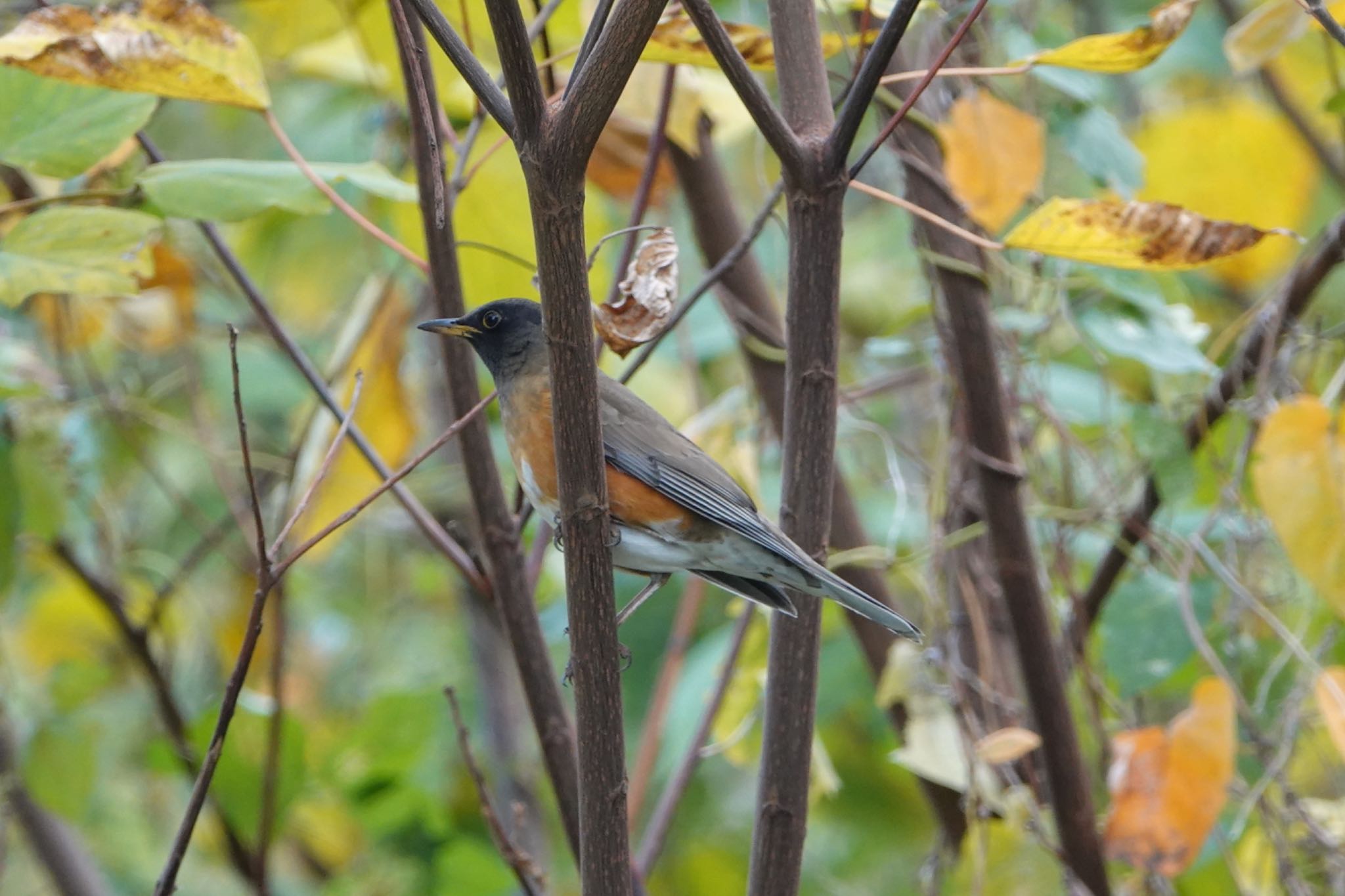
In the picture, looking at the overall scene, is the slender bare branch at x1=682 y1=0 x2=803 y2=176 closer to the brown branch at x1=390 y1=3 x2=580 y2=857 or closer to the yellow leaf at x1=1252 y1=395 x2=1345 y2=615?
the brown branch at x1=390 y1=3 x2=580 y2=857

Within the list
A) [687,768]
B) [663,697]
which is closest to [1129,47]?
[687,768]

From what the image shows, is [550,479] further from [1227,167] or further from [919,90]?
[1227,167]

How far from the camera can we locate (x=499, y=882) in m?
3.91

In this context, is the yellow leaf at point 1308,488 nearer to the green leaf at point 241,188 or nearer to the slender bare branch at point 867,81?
the slender bare branch at point 867,81

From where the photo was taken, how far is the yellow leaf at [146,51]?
2045 mm

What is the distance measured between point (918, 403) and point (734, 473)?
2504 mm

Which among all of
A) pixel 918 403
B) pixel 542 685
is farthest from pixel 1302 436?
pixel 918 403

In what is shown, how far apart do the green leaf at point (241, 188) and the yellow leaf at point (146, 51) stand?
0.47 ft

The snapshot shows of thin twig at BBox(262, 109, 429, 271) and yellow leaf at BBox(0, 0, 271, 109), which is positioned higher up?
yellow leaf at BBox(0, 0, 271, 109)

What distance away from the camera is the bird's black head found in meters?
2.73

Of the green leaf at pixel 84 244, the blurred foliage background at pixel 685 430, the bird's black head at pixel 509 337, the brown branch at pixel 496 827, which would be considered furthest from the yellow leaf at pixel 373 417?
the brown branch at pixel 496 827

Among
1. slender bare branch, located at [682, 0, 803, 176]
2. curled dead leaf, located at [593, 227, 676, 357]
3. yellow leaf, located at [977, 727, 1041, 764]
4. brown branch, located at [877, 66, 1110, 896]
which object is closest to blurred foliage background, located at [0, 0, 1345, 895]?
brown branch, located at [877, 66, 1110, 896]

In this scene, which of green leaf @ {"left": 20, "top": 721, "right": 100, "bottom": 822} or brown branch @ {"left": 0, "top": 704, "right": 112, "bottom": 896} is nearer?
green leaf @ {"left": 20, "top": 721, "right": 100, "bottom": 822}

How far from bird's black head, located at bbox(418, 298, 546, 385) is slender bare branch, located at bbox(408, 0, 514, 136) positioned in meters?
1.18
